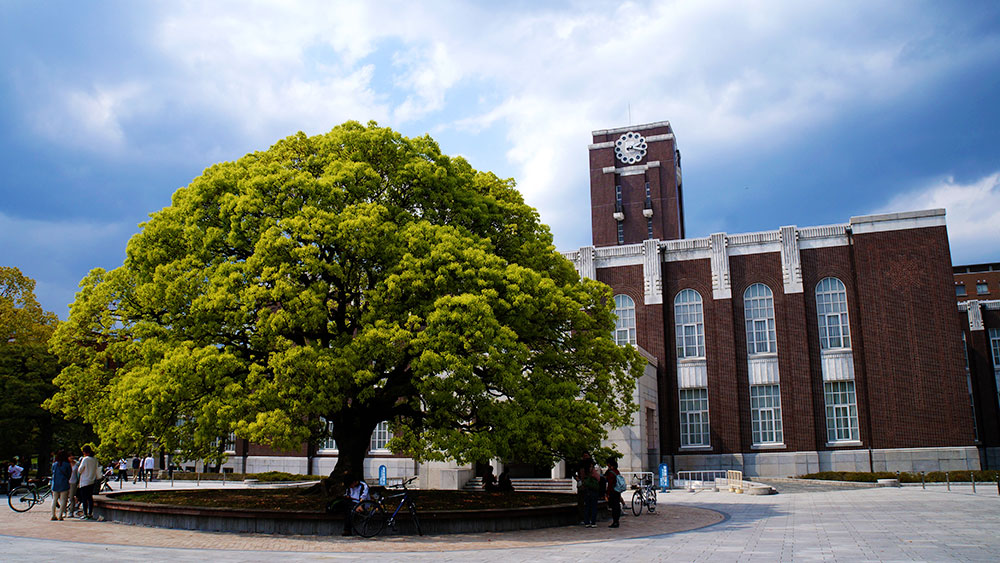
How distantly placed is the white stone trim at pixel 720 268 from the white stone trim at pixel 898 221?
662cm

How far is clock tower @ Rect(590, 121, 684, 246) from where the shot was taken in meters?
53.7

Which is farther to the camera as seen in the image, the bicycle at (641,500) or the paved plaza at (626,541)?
the bicycle at (641,500)

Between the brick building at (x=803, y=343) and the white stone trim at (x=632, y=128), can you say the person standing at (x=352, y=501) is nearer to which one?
the brick building at (x=803, y=343)

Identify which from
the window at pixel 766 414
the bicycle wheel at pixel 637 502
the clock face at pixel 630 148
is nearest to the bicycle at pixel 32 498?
the bicycle wheel at pixel 637 502

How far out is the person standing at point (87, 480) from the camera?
698 inches

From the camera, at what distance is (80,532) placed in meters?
15.1

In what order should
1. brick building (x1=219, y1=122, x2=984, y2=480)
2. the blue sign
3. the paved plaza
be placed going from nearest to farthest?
the paved plaza → the blue sign → brick building (x1=219, y1=122, x2=984, y2=480)

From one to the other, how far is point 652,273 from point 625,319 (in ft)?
9.97

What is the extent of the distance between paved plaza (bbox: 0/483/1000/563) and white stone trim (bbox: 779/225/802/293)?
19458 millimetres

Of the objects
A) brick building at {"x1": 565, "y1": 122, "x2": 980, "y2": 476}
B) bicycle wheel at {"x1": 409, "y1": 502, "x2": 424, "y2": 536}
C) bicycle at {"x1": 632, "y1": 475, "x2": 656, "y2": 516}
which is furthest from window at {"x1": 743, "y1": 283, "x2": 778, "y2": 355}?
bicycle wheel at {"x1": 409, "y1": 502, "x2": 424, "y2": 536}

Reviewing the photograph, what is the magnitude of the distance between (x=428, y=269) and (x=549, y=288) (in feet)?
9.84

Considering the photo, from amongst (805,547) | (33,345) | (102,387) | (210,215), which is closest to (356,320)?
(210,215)

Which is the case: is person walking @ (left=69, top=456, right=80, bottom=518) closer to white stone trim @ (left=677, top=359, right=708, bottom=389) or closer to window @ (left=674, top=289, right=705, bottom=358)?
white stone trim @ (left=677, top=359, right=708, bottom=389)

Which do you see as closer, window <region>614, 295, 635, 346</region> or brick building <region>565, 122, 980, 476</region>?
brick building <region>565, 122, 980, 476</region>
